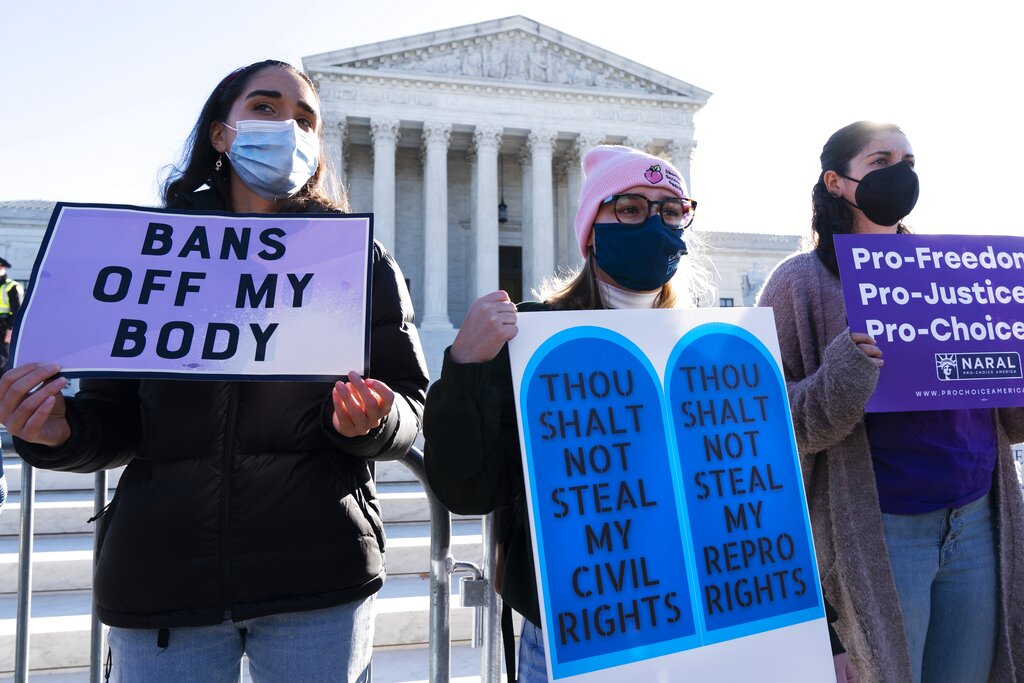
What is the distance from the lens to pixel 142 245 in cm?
203

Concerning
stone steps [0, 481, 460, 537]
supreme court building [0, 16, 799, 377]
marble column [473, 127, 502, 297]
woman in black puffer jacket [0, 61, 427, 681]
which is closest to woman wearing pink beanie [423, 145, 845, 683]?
woman in black puffer jacket [0, 61, 427, 681]

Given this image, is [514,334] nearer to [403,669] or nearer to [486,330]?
[486,330]

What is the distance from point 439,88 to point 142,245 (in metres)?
34.0

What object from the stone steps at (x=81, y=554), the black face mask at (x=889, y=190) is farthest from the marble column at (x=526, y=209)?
the black face mask at (x=889, y=190)

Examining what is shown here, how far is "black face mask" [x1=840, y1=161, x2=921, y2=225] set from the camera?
2713 mm

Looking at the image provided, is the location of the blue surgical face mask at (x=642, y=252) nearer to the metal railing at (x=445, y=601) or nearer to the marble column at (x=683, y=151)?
the metal railing at (x=445, y=601)

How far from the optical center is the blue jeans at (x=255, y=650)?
1861 millimetres

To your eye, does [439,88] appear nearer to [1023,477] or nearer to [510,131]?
[510,131]

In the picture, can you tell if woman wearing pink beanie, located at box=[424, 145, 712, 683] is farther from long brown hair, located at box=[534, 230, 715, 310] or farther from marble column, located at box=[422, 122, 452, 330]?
marble column, located at box=[422, 122, 452, 330]

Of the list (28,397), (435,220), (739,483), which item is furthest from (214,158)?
(435,220)

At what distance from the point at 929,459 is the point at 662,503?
4.19 ft

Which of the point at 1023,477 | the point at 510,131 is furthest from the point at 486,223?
the point at 1023,477

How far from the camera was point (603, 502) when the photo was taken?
5.76 ft

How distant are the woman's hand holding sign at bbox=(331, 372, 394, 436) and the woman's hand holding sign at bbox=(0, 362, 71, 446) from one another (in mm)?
709
